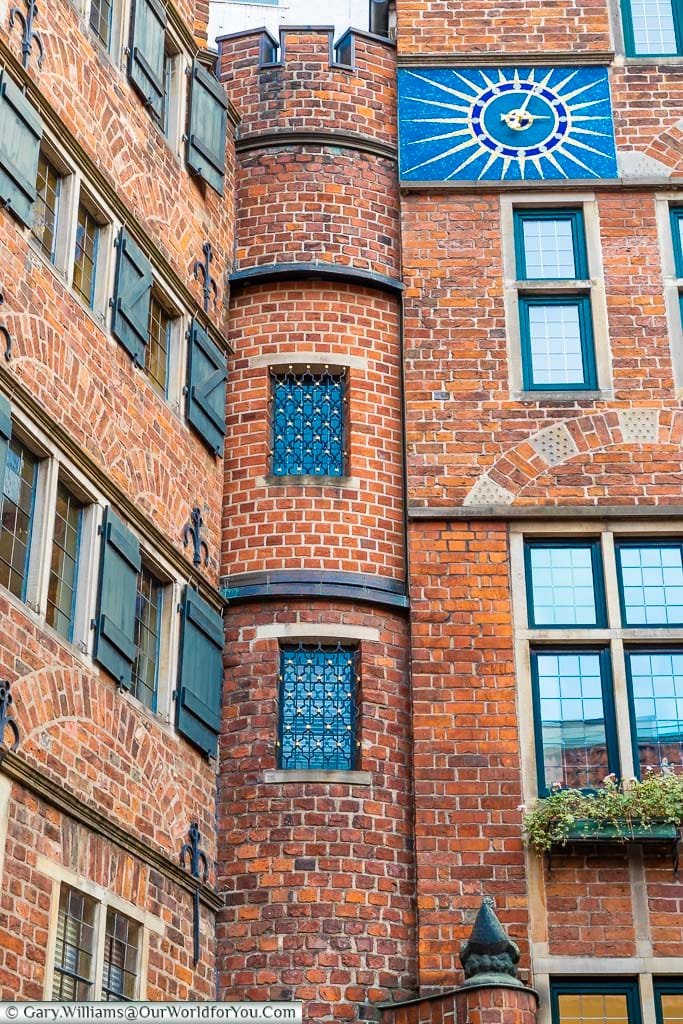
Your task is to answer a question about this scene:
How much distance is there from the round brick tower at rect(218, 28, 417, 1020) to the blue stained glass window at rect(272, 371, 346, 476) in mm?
19

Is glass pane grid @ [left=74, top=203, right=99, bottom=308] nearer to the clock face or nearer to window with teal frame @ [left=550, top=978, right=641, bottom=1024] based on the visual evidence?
the clock face

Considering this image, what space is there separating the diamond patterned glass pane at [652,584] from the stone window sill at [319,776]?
261 centimetres

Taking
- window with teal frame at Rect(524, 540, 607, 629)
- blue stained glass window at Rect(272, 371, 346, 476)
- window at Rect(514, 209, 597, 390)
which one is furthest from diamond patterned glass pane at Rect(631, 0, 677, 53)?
window with teal frame at Rect(524, 540, 607, 629)

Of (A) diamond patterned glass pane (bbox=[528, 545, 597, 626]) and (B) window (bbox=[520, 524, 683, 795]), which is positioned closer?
(B) window (bbox=[520, 524, 683, 795])

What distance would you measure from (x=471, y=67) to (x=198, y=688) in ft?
23.8

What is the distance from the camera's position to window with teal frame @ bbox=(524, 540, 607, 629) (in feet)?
Answer: 49.0

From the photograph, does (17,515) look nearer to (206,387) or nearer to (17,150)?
(17,150)

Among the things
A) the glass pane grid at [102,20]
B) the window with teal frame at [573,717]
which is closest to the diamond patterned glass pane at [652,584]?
the window with teal frame at [573,717]

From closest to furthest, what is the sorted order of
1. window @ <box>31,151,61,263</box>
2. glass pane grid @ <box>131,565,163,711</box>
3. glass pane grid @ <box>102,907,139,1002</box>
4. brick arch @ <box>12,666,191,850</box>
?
1. brick arch @ <box>12,666,191,850</box>
2. glass pane grid @ <box>102,907,139,1002</box>
3. window @ <box>31,151,61,263</box>
4. glass pane grid @ <box>131,565,163,711</box>

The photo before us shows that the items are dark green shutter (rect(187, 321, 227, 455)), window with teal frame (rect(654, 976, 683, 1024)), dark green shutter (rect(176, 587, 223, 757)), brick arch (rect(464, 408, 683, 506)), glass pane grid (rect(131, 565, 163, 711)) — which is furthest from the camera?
brick arch (rect(464, 408, 683, 506))

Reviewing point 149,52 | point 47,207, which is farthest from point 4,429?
point 149,52

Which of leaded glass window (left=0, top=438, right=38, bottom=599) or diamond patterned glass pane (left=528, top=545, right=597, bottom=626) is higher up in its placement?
diamond patterned glass pane (left=528, top=545, right=597, bottom=626)

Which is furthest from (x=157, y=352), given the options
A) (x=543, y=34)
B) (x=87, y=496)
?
(x=543, y=34)

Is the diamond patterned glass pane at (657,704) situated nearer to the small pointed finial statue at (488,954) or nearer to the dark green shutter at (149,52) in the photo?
the small pointed finial statue at (488,954)
